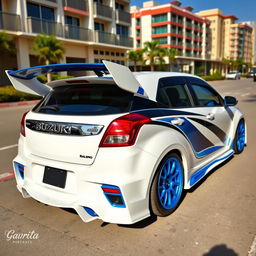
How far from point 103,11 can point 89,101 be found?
28.1 meters

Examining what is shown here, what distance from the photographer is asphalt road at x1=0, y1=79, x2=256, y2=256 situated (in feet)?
7.83

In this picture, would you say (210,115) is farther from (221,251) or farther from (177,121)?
(221,251)

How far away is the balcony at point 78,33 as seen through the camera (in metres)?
24.5

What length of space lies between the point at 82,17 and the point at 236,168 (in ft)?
85.2

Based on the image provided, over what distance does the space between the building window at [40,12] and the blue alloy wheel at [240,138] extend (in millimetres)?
21523

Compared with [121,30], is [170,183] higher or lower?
lower

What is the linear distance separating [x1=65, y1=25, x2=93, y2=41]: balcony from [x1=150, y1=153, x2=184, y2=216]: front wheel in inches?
936

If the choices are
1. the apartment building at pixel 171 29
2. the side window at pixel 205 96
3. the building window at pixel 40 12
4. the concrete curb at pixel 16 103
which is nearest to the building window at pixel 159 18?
the apartment building at pixel 171 29

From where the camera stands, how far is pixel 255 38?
135m

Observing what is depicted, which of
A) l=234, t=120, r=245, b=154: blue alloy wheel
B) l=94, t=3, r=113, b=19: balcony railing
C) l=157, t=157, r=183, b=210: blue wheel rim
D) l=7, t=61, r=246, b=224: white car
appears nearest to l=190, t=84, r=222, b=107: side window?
l=7, t=61, r=246, b=224: white car

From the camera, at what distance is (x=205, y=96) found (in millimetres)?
4477

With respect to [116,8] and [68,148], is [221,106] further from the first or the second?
[116,8]

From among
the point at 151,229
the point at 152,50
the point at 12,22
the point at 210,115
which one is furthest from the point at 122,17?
the point at 151,229

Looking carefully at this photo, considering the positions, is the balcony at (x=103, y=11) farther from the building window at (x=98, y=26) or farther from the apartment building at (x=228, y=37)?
the apartment building at (x=228, y=37)
